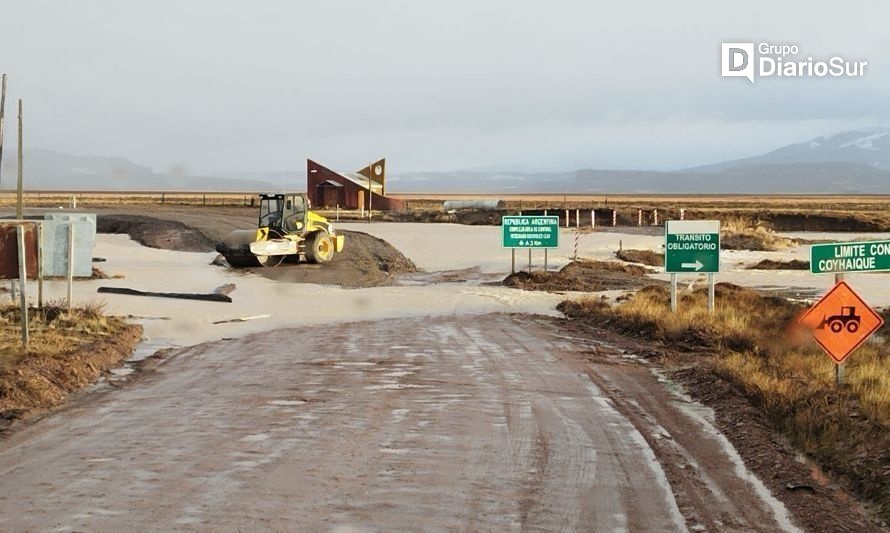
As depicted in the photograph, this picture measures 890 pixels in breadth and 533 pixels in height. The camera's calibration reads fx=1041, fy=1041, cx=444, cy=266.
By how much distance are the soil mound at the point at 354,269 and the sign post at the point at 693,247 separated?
1148 centimetres

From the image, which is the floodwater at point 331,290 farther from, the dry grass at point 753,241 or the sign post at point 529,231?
the dry grass at point 753,241

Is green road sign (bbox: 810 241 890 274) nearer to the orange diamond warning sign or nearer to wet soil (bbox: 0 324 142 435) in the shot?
the orange diamond warning sign

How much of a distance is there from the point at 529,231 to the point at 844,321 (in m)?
20.2

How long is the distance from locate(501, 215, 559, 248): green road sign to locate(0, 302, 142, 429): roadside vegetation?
14.3 meters

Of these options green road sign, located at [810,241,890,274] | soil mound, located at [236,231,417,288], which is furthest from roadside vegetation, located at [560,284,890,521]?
soil mound, located at [236,231,417,288]

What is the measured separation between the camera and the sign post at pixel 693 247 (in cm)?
2083

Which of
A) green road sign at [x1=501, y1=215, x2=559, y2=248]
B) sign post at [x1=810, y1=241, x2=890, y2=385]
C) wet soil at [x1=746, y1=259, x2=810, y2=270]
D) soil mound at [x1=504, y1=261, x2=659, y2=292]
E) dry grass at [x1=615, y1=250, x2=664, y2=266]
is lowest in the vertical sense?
soil mound at [x1=504, y1=261, x2=659, y2=292]

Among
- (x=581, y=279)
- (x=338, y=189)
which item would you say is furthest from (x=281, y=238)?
(x=338, y=189)

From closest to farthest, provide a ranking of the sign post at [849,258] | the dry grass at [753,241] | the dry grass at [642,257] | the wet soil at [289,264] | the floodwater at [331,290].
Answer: the sign post at [849,258] < the floodwater at [331,290] < the wet soil at [289,264] < the dry grass at [642,257] < the dry grass at [753,241]

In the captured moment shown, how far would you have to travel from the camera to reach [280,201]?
34219mm

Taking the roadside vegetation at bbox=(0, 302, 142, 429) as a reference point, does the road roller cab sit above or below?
above

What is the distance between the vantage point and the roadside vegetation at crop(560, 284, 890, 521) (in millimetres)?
9427

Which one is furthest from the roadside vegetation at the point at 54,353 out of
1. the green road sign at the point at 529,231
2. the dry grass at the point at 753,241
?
the dry grass at the point at 753,241

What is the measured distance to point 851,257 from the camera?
41.3 feet
